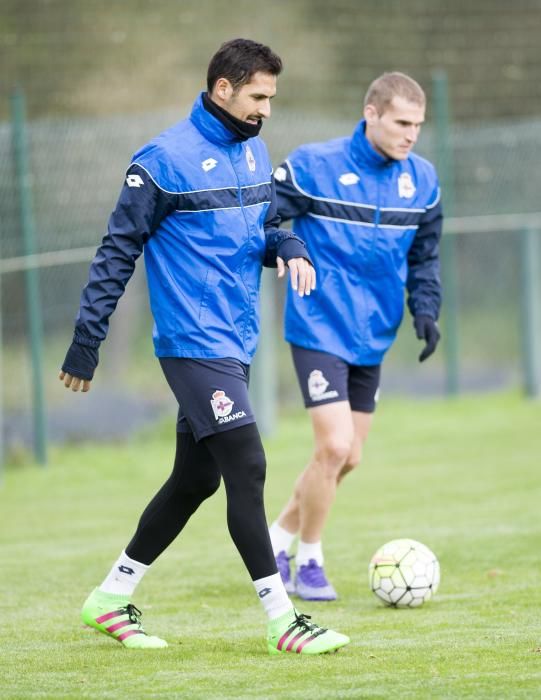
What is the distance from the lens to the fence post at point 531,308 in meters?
15.8

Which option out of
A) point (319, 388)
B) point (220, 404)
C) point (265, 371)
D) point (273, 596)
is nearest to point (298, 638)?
point (273, 596)

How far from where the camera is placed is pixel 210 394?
18.1 feet

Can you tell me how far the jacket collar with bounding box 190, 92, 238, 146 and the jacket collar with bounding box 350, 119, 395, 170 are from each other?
1546mm

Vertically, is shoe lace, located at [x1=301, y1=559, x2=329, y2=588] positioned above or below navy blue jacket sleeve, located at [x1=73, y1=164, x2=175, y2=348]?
below

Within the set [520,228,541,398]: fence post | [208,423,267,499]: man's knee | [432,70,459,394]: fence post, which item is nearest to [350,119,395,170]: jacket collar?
[208,423,267,499]: man's knee

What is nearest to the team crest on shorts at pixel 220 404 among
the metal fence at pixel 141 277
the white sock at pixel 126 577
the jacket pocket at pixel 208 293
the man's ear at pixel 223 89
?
the jacket pocket at pixel 208 293

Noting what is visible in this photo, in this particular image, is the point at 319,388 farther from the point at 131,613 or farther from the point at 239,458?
the point at 131,613

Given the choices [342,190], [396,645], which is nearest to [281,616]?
[396,645]

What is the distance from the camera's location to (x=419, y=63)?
16734 mm

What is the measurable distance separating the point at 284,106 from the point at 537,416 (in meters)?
4.33

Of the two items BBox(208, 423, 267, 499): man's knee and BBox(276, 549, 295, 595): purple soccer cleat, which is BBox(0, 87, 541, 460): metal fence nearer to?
BBox(276, 549, 295, 595): purple soccer cleat

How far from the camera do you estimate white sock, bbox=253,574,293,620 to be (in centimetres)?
552

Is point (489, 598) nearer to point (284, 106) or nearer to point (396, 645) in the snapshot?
point (396, 645)

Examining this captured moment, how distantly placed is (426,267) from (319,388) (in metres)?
0.92
